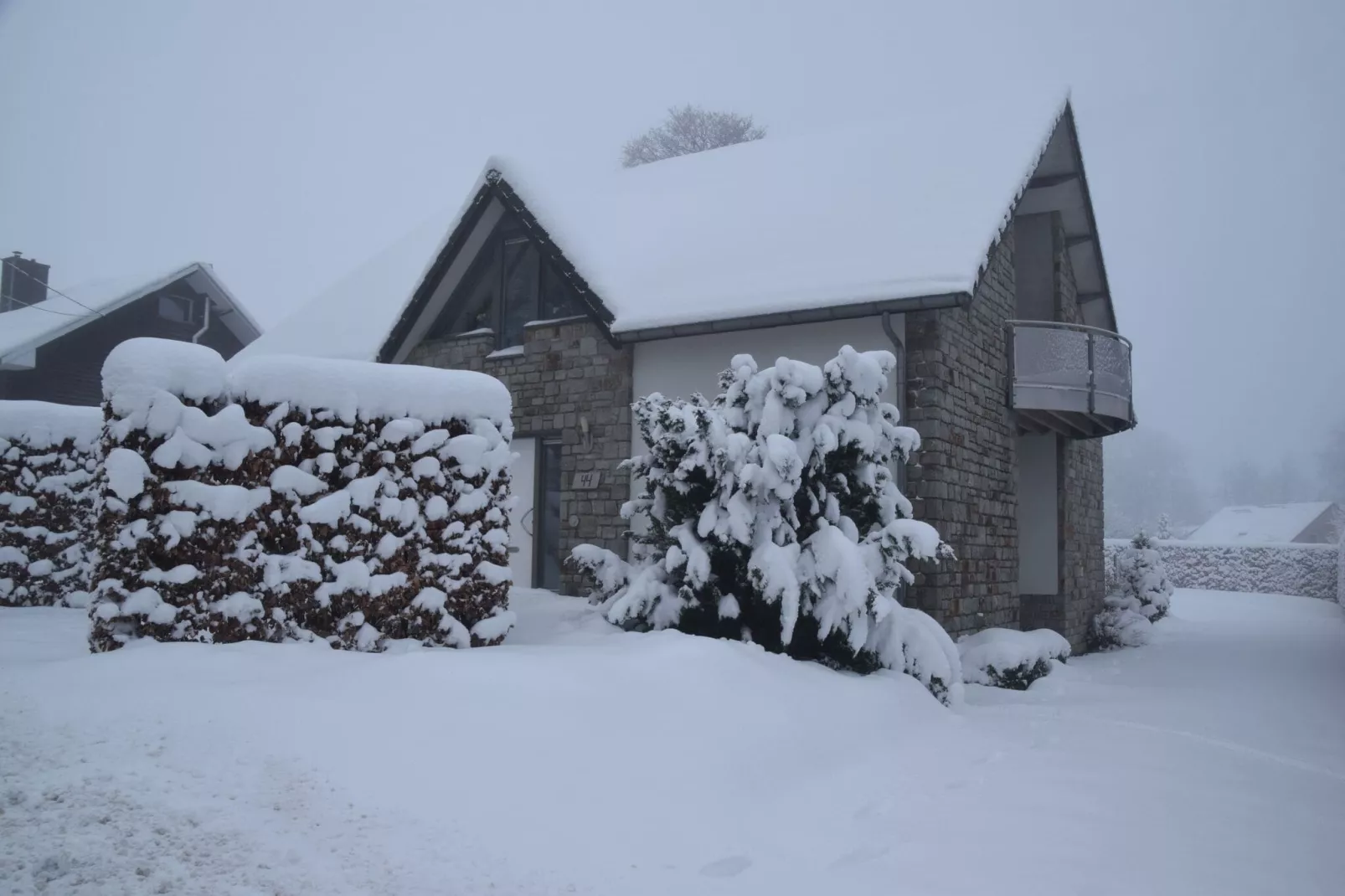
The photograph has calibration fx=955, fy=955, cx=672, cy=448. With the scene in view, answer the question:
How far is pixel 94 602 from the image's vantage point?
482 cm

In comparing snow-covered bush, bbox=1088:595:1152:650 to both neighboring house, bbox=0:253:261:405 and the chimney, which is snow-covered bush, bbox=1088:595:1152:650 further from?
the chimney

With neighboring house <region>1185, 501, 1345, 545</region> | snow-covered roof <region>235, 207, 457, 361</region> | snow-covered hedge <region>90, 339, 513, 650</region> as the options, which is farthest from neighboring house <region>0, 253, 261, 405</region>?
neighboring house <region>1185, 501, 1345, 545</region>

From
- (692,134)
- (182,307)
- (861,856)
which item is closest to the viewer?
(861,856)

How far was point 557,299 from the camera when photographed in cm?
1137

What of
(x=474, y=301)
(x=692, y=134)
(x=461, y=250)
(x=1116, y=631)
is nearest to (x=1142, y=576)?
(x=1116, y=631)

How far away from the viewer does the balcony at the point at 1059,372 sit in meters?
10.8

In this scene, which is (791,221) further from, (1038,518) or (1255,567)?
(1255,567)

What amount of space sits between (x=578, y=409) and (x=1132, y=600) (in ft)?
30.6

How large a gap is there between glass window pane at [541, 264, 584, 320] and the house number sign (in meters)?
1.89

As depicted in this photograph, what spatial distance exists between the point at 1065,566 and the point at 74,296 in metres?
20.8

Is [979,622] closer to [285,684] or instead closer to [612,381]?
[612,381]

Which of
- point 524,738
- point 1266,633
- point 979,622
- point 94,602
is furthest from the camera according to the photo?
point 1266,633

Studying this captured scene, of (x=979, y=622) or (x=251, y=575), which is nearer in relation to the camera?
(x=251, y=575)

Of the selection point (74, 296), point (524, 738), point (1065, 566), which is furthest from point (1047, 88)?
point (74, 296)
